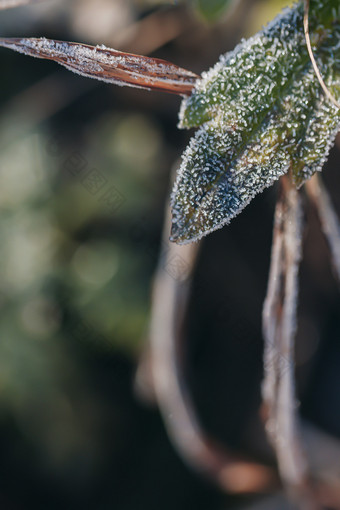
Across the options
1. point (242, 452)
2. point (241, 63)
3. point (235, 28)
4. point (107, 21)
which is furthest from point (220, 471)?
point (107, 21)

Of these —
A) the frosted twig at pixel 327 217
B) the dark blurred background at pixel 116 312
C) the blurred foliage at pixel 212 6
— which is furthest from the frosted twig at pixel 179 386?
the blurred foliage at pixel 212 6

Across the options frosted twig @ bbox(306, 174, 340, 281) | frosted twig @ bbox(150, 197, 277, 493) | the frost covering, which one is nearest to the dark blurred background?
frosted twig @ bbox(150, 197, 277, 493)

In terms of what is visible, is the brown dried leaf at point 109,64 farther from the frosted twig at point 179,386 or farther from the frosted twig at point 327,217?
the frosted twig at point 179,386

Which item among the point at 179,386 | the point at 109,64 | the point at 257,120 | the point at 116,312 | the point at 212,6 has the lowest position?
the point at 179,386

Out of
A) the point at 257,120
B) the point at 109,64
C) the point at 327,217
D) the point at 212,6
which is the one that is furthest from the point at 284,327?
the point at 212,6

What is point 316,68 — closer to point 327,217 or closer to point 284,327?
point 327,217

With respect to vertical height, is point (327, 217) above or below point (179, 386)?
above
